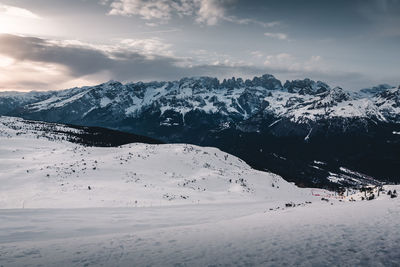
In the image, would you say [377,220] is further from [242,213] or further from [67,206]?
[67,206]

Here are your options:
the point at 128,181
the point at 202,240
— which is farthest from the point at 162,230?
the point at 128,181

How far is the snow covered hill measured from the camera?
31908 mm

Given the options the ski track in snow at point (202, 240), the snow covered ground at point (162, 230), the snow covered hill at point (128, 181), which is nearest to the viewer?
the ski track in snow at point (202, 240)

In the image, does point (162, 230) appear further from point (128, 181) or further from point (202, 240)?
point (128, 181)

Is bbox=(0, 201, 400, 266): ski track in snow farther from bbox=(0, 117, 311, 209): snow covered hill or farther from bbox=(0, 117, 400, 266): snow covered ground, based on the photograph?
bbox=(0, 117, 311, 209): snow covered hill

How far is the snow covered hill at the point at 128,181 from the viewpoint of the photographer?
105ft

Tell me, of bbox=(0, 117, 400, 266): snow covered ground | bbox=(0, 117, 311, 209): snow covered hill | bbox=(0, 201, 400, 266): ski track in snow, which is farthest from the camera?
bbox=(0, 117, 311, 209): snow covered hill

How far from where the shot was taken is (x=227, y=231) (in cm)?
1791

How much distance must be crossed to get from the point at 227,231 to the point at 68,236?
8.99 metres

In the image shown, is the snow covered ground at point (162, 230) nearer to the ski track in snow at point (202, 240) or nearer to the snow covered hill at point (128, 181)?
the ski track in snow at point (202, 240)

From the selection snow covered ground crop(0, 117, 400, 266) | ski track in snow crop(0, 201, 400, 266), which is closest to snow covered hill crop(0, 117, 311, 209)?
snow covered ground crop(0, 117, 400, 266)

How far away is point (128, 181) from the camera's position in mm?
42031

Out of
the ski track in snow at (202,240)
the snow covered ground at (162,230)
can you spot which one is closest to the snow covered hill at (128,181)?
the snow covered ground at (162,230)

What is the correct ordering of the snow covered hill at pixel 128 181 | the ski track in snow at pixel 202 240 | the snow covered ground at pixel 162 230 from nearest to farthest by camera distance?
the ski track in snow at pixel 202 240 → the snow covered ground at pixel 162 230 → the snow covered hill at pixel 128 181
